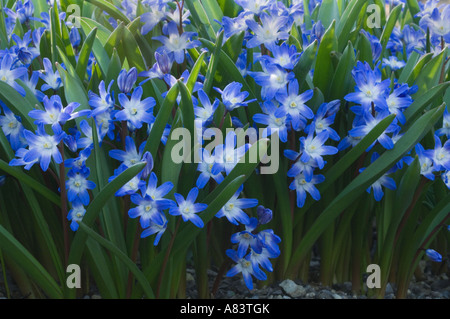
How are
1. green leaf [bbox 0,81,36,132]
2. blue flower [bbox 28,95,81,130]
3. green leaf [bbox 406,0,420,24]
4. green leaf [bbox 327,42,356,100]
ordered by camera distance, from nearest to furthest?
blue flower [bbox 28,95,81,130]
green leaf [bbox 0,81,36,132]
green leaf [bbox 327,42,356,100]
green leaf [bbox 406,0,420,24]

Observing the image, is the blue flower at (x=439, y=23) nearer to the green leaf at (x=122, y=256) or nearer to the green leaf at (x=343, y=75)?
the green leaf at (x=343, y=75)

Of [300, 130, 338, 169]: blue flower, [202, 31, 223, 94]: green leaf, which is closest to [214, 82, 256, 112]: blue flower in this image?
[202, 31, 223, 94]: green leaf

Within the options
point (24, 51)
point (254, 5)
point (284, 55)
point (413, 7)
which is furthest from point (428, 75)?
point (24, 51)

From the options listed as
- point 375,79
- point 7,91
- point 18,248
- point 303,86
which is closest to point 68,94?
point 7,91

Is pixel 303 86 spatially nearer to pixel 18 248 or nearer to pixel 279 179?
pixel 279 179

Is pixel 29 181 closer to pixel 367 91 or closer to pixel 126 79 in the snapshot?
pixel 126 79

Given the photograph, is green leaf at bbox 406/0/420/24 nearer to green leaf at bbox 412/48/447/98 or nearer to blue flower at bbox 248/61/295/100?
green leaf at bbox 412/48/447/98
